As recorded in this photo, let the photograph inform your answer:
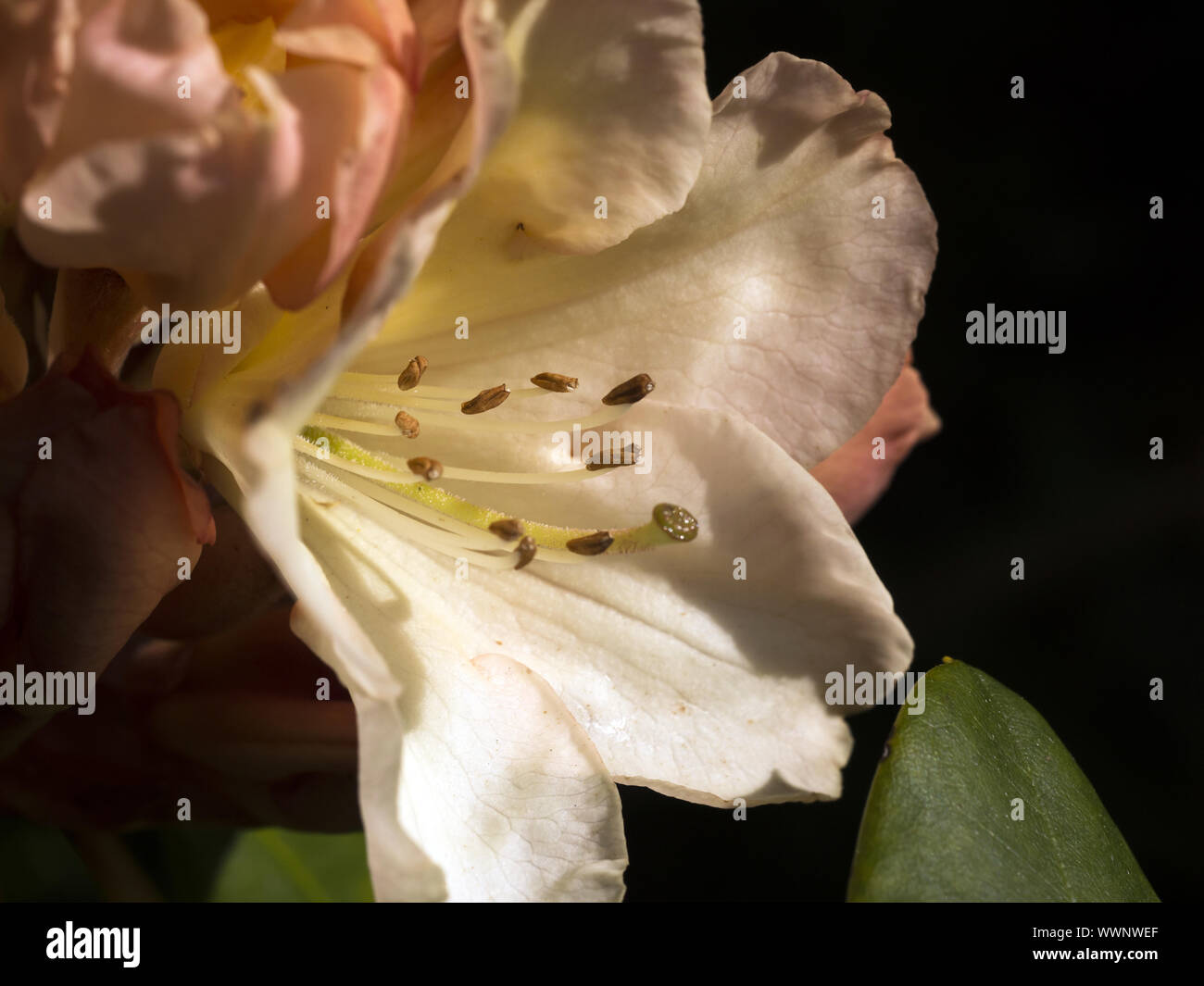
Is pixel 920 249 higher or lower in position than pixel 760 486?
higher

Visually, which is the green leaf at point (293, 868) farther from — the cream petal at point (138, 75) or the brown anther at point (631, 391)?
the cream petal at point (138, 75)

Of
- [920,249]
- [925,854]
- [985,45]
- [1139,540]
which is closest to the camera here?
[925,854]

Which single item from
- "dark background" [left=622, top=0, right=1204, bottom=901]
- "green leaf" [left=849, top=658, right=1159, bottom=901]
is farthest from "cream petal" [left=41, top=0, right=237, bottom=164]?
"dark background" [left=622, top=0, right=1204, bottom=901]

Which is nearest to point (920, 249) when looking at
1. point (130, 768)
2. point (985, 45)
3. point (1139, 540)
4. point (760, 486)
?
point (760, 486)

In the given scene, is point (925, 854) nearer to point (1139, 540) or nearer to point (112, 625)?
point (112, 625)

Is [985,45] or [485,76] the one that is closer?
[485,76]

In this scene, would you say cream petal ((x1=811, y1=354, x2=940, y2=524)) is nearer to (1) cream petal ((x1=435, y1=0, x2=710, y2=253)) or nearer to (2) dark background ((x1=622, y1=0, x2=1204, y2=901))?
(1) cream petal ((x1=435, y1=0, x2=710, y2=253))

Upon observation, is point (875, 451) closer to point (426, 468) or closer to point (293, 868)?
point (426, 468)
